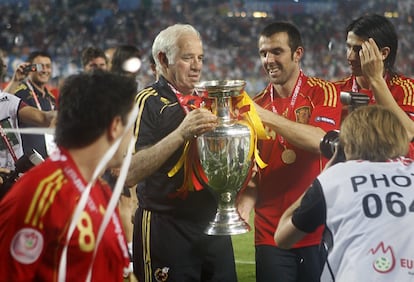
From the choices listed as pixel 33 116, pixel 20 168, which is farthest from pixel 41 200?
pixel 33 116

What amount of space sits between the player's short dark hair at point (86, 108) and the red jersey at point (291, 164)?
1772mm

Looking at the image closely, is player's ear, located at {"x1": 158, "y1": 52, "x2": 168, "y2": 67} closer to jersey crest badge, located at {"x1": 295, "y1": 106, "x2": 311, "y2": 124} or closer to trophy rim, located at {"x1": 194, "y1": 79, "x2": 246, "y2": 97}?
trophy rim, located at {"x1": 194, "y1": 79, "x2": 246, "y2": 97}

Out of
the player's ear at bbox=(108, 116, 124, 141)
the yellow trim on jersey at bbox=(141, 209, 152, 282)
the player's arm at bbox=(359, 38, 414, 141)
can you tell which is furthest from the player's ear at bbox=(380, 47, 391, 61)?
the player's ear at bbox=(108, 116, 124, 141)

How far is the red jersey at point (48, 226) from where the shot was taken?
2330mm

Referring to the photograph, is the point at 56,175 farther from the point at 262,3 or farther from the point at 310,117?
the point at 262,3

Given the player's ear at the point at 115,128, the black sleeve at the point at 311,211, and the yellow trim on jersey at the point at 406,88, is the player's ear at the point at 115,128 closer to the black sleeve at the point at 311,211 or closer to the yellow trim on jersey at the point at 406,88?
Answer: the black sleeve at the point at 311,211

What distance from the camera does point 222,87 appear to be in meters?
3.53

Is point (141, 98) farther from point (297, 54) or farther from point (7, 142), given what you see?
point (7, 142)

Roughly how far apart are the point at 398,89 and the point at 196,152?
1.32 meters

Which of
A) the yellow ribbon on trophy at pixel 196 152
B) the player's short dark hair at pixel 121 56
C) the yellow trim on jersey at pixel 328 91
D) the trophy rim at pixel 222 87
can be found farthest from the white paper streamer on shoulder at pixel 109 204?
the player's short dark hair at pixel 121 56

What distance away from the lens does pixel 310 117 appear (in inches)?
164

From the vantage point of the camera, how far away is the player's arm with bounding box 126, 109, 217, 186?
3.43m

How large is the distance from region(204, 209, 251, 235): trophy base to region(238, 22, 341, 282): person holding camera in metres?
0.26

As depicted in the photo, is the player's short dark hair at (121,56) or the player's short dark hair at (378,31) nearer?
the player's short dark hair at (378,31)
